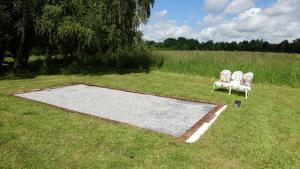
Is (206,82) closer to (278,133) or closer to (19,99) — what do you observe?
(278,133)

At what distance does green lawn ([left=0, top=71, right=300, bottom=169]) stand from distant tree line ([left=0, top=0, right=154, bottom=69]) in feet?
19.1

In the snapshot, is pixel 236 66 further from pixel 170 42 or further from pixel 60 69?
pixel 170 42

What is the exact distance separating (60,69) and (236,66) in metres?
9.45

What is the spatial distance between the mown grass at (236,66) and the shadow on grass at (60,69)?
1.77 metres

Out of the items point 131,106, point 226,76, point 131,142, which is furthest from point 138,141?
point 226,76

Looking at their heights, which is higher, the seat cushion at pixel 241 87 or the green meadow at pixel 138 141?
the seat cushion at pixel 241 87

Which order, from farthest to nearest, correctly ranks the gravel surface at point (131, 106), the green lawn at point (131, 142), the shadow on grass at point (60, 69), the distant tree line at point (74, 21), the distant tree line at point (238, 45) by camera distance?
the distant tree line at point (238, 45) < the shadow on grass at point (60, 69) < the distant tree line at point (74, 21) < the gravel surface at point (131, 106) < the green lawn at point (131, 142)

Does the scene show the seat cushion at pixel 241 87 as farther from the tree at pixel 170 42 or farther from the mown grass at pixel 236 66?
the tree at pixel 170 42

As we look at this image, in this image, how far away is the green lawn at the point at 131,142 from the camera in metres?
4.77

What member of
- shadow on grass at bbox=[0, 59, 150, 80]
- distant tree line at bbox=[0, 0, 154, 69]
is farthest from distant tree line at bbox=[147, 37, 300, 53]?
distant tree line at bbox=[0, 0, 154, 69]

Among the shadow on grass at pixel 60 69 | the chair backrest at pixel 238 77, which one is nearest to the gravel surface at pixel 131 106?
the chair backrest at pixel 238 77

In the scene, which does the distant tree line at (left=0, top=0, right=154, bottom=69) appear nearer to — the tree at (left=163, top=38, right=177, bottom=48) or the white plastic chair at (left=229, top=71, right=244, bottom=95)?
the white plastic chair at (left=229, top=71, right=244, bottom=95)

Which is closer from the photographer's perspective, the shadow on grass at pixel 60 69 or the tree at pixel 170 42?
the shadow on grass at pixel 60 69

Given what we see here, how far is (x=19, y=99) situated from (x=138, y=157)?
5178 millimetres
